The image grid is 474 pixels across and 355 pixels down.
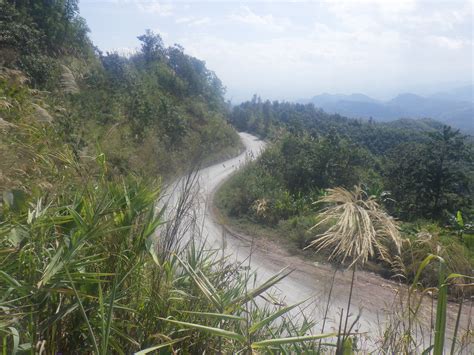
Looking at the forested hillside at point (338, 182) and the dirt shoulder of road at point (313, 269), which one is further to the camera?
the forested hillside at point (338, 182)

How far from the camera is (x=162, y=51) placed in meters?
35.4

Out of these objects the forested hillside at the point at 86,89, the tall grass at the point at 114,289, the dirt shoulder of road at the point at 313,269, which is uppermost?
the forested hillside at the point at 86,89

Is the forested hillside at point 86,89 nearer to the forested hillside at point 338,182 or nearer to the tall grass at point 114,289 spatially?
the tall grass at point 114,289

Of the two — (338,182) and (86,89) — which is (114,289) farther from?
(86,89)

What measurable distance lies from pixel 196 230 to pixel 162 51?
3565 centimetres

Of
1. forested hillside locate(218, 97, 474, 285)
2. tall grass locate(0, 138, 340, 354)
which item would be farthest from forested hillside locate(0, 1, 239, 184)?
forested hillside locate(218, 97, 474, 285)

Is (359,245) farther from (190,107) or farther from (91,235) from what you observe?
(190,107)

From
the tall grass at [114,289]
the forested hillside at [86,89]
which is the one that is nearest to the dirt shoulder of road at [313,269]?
the forested hillside at [86,89]

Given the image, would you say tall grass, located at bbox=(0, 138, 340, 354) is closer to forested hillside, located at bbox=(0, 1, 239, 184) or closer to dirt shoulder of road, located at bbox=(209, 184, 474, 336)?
forested hillside, located at bbox=(0, 1, 239, 184)

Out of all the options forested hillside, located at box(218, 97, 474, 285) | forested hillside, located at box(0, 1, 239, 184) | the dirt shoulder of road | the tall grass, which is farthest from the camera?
forested hillside, located at box(218, 97, 474, 285)

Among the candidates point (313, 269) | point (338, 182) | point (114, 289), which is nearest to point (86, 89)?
point (338, 182)

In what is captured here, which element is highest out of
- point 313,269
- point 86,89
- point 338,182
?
point 86,89

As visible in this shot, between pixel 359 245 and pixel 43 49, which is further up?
pixel 43 49

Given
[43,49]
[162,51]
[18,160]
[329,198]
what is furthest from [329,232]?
[162,51]
